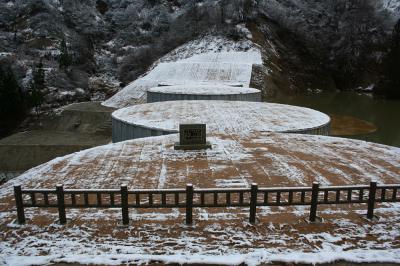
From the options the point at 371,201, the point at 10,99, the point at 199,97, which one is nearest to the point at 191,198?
the point at 371,201

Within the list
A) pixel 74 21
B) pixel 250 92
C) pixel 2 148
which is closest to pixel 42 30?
pixel 74 21

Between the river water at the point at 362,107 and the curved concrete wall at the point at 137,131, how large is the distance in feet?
36.2

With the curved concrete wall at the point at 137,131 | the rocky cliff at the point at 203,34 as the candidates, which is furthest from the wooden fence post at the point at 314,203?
the rocky cliff at the point at 203,34

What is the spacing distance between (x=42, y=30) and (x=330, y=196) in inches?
2288

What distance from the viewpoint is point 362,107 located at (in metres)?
36.6

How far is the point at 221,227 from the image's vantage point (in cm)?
583

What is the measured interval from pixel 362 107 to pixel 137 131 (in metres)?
30.6

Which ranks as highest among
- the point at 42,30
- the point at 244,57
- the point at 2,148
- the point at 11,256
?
the point at 42,30

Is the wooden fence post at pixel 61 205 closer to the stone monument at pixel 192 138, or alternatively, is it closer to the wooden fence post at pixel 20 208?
the wooden fence post at pixel 20 208

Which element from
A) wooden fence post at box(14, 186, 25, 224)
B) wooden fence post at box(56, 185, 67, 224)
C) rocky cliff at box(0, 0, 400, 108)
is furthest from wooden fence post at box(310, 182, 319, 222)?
rocky cliff at box(0, 0, 400, 108)

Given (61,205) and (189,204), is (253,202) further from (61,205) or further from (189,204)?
(61,205)

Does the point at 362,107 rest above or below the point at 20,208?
below

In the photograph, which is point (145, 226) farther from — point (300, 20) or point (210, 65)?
point (300, 20)

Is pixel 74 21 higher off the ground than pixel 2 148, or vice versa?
pixel 74 21
